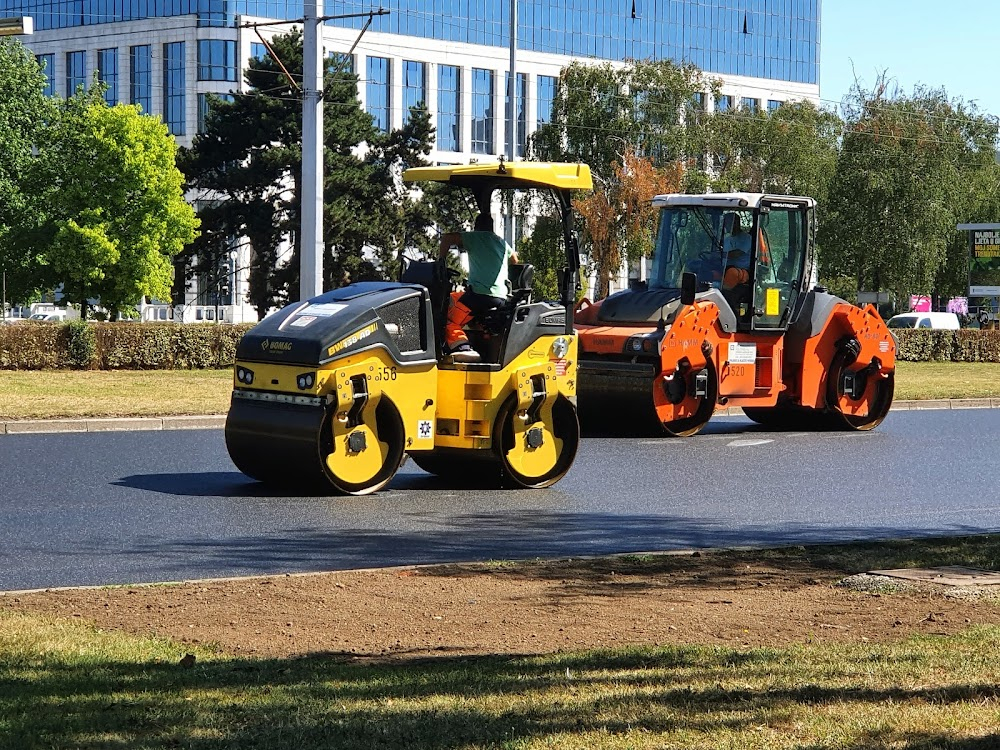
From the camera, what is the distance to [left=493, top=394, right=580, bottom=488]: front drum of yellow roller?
13.2 metres

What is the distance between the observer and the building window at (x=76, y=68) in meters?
84.3

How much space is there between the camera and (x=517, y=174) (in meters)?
13.4

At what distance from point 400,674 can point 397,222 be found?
51.5 metres

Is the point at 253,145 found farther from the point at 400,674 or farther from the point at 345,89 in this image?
the point at 400,674

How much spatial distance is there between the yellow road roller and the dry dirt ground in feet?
11.5

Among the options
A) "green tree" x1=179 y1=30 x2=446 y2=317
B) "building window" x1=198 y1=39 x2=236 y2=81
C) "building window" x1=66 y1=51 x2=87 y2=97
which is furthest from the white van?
"building window" x1=66 y1=51 x2=87 y2=97

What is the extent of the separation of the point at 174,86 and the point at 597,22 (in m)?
25.8

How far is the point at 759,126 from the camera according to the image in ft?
250

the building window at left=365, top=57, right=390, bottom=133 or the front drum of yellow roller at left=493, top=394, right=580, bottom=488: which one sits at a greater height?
the building window at left=365, top=57, right=390, bottom=133

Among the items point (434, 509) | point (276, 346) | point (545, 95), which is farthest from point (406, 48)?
point (434, 509)

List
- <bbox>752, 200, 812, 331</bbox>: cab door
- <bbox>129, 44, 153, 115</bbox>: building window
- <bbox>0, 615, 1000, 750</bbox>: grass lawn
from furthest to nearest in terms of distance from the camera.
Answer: <bbox>129, 44, 153, 115</bbox>: building window, <bbox>752, 200, 812, 331</bbox>: cab door, <bbox>0, 615, 1000, 750</bbox>: grass lawn

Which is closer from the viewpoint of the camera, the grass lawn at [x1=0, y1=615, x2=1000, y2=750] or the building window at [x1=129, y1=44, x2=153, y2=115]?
the grass lawn at [x1=0, y1=615, x2=1000, y2=750]

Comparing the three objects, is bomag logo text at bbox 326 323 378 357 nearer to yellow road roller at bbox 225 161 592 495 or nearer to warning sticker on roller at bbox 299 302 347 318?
yellow road roller at bbox 225 161 592 495

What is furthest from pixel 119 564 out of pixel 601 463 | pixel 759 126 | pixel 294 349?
pixel 759 126
